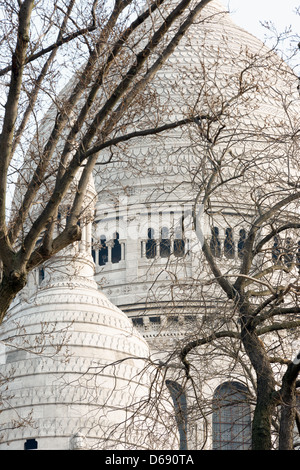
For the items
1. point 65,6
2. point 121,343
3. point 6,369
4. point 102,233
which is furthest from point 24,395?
point 102,233

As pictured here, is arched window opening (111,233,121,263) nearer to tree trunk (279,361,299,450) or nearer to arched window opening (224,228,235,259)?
arched window opening (224,228,235,259)

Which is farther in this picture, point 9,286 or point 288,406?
point 288,406

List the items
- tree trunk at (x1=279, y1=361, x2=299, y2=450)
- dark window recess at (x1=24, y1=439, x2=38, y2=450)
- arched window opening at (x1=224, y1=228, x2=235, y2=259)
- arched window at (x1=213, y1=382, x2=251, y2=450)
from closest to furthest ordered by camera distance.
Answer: tree trunk at (x1=279, y1=361, x2=299, y2=450) < arched window at (x1=213, y1=382, x2=251, y2=450) < arched window opening at (x1=224, y1=228, x2=235, y2=259) < dark window recess at (x1=24, y1=439, x2=38, y2=450)

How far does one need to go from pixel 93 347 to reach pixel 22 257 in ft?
57.3

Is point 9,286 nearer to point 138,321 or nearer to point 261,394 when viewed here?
point 261,394

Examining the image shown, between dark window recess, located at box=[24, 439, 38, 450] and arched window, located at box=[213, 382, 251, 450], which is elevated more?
dark window recess, located at box=[24, 439, 38, 450]

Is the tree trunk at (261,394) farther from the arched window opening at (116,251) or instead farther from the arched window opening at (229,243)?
the arched window opening at (116,251)

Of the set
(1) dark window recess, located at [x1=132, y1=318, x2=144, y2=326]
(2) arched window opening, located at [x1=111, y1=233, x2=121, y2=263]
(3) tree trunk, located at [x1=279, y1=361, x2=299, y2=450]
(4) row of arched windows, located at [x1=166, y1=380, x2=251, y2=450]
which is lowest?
(3) tree trunk, located at [x1=279, y1=361, x2=299, y2=450]

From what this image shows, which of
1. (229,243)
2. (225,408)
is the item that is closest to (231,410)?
(225,408)

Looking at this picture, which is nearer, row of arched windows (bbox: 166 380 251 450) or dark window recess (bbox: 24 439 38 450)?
row of arched windows (bbox: 166 380 251 450)

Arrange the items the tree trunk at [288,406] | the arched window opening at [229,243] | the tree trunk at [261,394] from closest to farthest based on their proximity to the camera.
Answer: the tree trunk at [288,406] → the tree trunk at [261,394] → the arched window opening at [229,243]

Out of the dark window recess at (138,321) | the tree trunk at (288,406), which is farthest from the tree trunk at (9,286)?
the dark window recess at (138,321)

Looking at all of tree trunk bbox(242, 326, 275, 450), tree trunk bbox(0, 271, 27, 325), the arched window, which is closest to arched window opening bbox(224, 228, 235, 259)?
the arched window

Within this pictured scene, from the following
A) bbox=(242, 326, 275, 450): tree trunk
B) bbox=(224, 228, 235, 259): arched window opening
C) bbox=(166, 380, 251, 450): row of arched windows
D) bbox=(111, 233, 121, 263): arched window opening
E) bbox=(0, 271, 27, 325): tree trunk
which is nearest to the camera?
bbox=(0, 271, 27, 325): tree trunk
